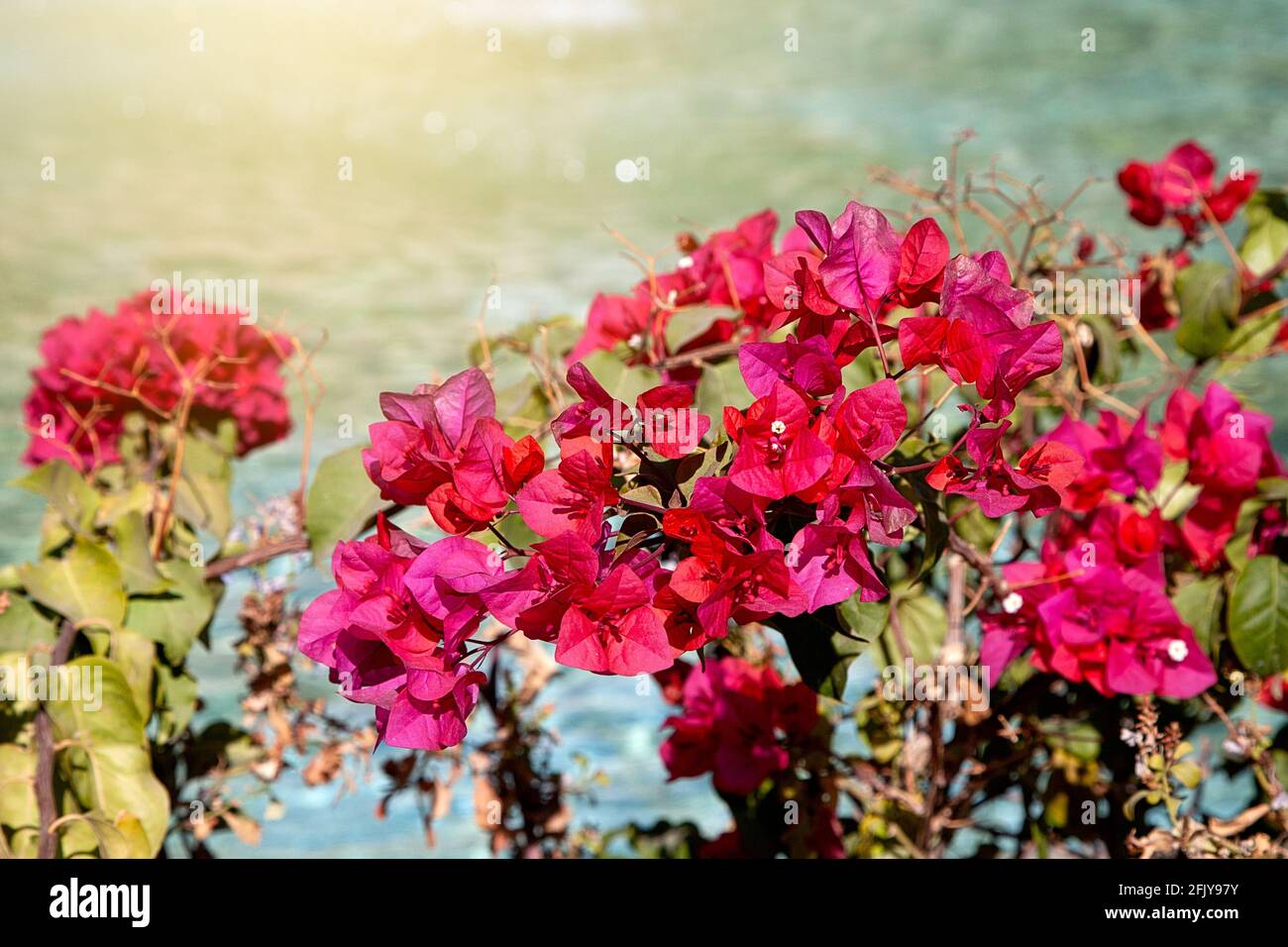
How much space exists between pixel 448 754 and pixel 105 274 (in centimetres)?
228

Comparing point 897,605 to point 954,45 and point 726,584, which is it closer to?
point 726,584

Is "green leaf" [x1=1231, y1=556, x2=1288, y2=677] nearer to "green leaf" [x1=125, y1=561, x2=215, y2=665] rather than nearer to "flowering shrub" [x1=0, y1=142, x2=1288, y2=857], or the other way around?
"flowering shrub" [x1=0, y1=142, x2=1288, y2=857]

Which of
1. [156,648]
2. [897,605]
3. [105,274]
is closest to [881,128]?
[105,274]

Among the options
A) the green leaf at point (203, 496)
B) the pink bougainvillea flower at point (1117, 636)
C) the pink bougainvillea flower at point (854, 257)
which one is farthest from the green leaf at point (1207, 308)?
the green leaf at point (203, 496)

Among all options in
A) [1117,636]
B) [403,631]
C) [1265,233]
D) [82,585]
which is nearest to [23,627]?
[82,585]

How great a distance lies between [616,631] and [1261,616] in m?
0.45

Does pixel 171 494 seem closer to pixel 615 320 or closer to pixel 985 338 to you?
pixel 615 320

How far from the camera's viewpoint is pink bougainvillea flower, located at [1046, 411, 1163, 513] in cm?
70

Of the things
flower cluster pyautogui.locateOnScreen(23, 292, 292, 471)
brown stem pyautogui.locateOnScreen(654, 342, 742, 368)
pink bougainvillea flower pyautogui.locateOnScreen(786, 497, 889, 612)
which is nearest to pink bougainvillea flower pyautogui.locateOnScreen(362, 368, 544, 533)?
pink bougainvillea flower pyautogui.locateOnScreen(786, 497, 889, 612)

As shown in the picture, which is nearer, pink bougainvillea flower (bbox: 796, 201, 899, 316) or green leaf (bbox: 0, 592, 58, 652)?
pink bougainvillea flower (bbox: 796, 201, 899, 316)

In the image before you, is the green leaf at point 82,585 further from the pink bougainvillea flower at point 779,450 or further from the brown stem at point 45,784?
the pink bougainvillea flower at point 779,450

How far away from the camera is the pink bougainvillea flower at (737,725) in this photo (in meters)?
0.77

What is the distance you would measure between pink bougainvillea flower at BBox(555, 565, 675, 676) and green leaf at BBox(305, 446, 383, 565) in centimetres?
27

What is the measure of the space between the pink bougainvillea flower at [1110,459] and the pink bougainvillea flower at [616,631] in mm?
352
